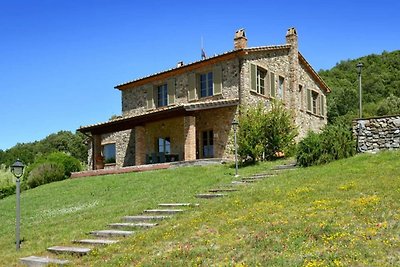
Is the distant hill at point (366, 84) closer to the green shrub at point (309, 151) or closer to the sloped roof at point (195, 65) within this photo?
the sloped roof at point (195, 65)

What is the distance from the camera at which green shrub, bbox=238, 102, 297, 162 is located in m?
19.9

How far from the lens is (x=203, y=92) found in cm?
2572

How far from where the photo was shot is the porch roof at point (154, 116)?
23.1 metres

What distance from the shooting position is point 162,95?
28688mm

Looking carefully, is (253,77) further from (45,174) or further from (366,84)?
(366,84)

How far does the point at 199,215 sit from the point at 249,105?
13392 millimetres

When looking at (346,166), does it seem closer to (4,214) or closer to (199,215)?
(199,215)

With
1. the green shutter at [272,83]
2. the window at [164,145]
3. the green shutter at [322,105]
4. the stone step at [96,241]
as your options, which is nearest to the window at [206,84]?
the green shutter at [272,83]

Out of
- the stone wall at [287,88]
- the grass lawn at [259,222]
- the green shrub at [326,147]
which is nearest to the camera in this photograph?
the grass lawn at [259,222]

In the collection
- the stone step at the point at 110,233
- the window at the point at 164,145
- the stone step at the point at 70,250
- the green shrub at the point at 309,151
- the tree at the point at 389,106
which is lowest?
the stone step at the point at 70,250

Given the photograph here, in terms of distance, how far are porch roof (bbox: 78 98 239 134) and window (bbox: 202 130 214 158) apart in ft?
6.63

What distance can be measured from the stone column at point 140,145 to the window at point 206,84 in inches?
164

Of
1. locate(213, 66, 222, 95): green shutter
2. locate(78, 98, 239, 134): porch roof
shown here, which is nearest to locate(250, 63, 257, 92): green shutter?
locate(78, 98, 239, 134): porch roof

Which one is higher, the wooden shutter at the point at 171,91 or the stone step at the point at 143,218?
the wooden shutter at the point at 171,91
